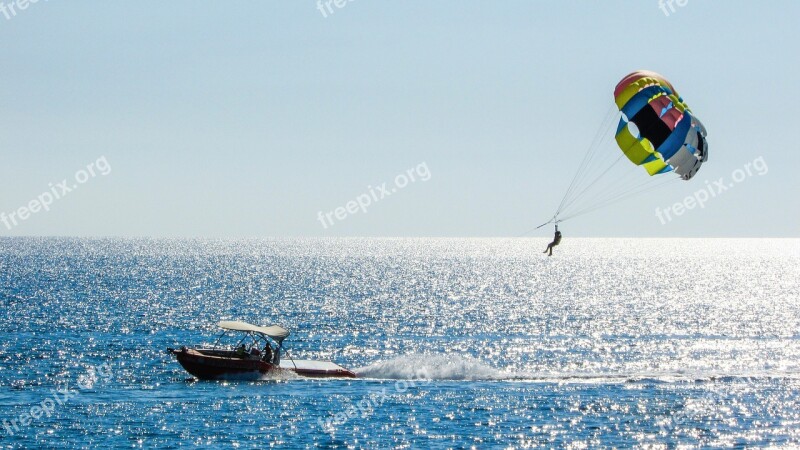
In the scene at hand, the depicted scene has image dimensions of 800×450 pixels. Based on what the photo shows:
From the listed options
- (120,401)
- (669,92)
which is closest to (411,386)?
(120,401)

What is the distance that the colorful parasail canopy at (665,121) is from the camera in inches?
1825

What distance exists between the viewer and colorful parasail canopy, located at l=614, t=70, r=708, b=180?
152 feet

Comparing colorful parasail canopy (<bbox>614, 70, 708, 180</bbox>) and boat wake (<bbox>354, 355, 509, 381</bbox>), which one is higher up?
colorful parasail canopy (<bbox>614, 70, 708, 180</bbox>)

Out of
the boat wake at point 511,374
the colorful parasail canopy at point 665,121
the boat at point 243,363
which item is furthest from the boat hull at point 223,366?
the colorful parasail canopy at point 665,121

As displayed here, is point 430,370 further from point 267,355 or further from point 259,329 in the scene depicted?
point 259,329

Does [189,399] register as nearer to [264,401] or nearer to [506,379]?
[264,401]

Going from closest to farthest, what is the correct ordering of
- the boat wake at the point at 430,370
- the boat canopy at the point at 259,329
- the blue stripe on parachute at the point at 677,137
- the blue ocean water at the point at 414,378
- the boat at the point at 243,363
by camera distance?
the blue ocean water at the point at 414,378 < the blue stripe on parachute at the point at 677,137 < the boat canopy at the point at 259,329 < the boat at the point at 243,363 < the boat wake at the point at 430,370

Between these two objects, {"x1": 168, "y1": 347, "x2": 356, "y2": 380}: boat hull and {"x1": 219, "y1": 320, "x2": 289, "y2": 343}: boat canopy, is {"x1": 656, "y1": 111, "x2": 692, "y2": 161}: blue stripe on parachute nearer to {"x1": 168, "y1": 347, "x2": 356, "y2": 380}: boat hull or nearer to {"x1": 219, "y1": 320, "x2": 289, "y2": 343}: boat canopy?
{"x1": 219, "y1": 320, "x2": 289, "y2": 343}: boat canopy

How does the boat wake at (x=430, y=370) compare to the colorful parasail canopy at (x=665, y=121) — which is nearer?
the colorful parasail canopy at (x=665, y=121)

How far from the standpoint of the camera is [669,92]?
46625 millimetres

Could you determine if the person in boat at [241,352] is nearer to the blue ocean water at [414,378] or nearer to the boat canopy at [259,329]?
the boat canopy at [259,329]

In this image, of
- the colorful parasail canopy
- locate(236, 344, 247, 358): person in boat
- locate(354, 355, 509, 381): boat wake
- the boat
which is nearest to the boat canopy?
the boat

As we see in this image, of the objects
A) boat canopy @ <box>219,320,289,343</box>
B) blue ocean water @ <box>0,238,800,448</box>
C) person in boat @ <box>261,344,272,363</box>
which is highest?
boat canopy @ <box>219,320,289,343</box>

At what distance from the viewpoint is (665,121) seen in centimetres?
4631
